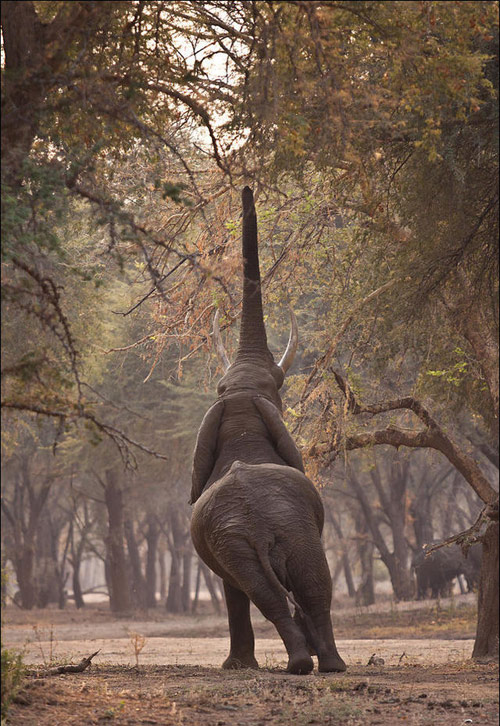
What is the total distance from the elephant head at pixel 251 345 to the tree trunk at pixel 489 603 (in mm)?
3512

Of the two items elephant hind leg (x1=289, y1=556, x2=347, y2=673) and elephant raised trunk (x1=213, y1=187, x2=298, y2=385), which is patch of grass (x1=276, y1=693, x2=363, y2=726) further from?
elephant raised trunk (x1=213, y1=187, x2=298, y2=385)

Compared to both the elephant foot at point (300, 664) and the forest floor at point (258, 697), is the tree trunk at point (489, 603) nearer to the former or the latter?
the forest floor at point (258, 697)

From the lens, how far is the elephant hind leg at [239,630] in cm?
1010

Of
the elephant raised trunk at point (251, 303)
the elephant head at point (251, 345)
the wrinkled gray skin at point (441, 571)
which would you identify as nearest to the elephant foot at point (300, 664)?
the elephant head at point (251, 345)

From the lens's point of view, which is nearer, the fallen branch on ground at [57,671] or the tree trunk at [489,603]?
the fallen branch on ground at [57,671]

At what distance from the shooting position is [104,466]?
30312 mm

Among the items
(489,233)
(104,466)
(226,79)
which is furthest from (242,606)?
(104,466)

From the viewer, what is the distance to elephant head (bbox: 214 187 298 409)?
34.2 ft

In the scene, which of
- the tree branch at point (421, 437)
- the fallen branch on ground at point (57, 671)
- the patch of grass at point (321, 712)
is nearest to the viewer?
the patch of grass at point (321, 712)

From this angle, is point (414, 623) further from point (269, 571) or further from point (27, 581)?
point (27, 581)

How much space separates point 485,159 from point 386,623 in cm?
1808

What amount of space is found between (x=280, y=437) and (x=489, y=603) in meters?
4.00

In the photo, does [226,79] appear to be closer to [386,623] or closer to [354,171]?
[354,171]

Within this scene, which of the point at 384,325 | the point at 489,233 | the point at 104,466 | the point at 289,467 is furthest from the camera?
the point at 104,466
